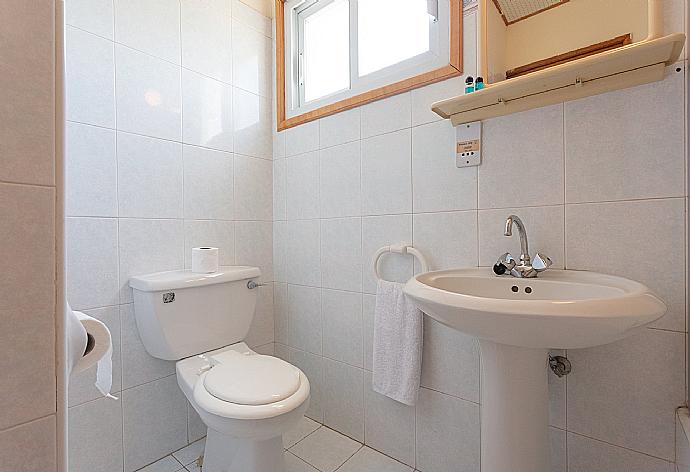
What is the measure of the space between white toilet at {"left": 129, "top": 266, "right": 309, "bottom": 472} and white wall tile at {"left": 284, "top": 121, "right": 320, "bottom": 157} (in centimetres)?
65

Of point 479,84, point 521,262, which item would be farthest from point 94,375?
point 479,84

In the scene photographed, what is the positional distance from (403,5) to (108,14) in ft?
3.82

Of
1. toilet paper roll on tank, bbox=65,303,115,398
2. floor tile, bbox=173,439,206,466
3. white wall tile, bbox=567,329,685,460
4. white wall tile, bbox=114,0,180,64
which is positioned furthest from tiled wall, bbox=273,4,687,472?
toilet paper roll on tank, bbox=65,303,115,398

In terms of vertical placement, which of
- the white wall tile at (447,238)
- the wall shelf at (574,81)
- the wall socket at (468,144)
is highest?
the wall shelf at (574,81)

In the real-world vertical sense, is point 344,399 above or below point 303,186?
below

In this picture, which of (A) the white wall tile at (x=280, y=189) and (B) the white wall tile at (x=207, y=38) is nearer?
(B) the white wall tile at (x=207, y=38)

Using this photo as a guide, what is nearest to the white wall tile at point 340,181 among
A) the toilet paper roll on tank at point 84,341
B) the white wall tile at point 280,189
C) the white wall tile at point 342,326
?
the white wall tile at point 280,189

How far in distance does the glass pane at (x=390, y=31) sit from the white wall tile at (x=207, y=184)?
0.78m

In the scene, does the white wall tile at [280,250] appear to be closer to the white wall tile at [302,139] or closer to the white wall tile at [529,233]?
the white wall tile at [302,139]

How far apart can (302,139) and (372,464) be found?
4.84ft

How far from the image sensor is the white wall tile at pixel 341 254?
5.10 feet

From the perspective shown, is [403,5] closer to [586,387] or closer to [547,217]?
[547,217]

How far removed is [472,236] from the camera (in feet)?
4.03

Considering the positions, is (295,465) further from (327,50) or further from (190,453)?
(327,50)
